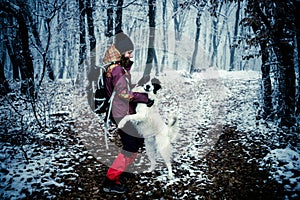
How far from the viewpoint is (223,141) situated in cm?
589

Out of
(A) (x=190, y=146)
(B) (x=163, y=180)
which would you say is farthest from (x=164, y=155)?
(A) (x=190, y=146)

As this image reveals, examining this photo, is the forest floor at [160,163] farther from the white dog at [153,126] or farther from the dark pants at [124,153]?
the white dog at [153,126]

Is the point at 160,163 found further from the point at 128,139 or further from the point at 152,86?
the point at 152,86

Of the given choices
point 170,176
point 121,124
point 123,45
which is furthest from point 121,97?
point 170,176

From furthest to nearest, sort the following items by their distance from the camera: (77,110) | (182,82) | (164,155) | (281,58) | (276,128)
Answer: (182,82) < (77,110) < (276,128) < (281,58) < (164,155)

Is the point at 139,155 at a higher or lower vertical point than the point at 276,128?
lower

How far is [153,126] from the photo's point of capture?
3885mm

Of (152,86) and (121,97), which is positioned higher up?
(152,86)

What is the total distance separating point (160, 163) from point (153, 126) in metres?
1.26

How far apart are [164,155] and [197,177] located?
0.81 meters

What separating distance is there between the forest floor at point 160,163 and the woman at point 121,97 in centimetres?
40

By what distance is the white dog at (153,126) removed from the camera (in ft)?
12.2

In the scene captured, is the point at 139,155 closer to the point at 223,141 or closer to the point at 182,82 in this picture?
the point at 223,141

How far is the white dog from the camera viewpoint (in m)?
3.73
